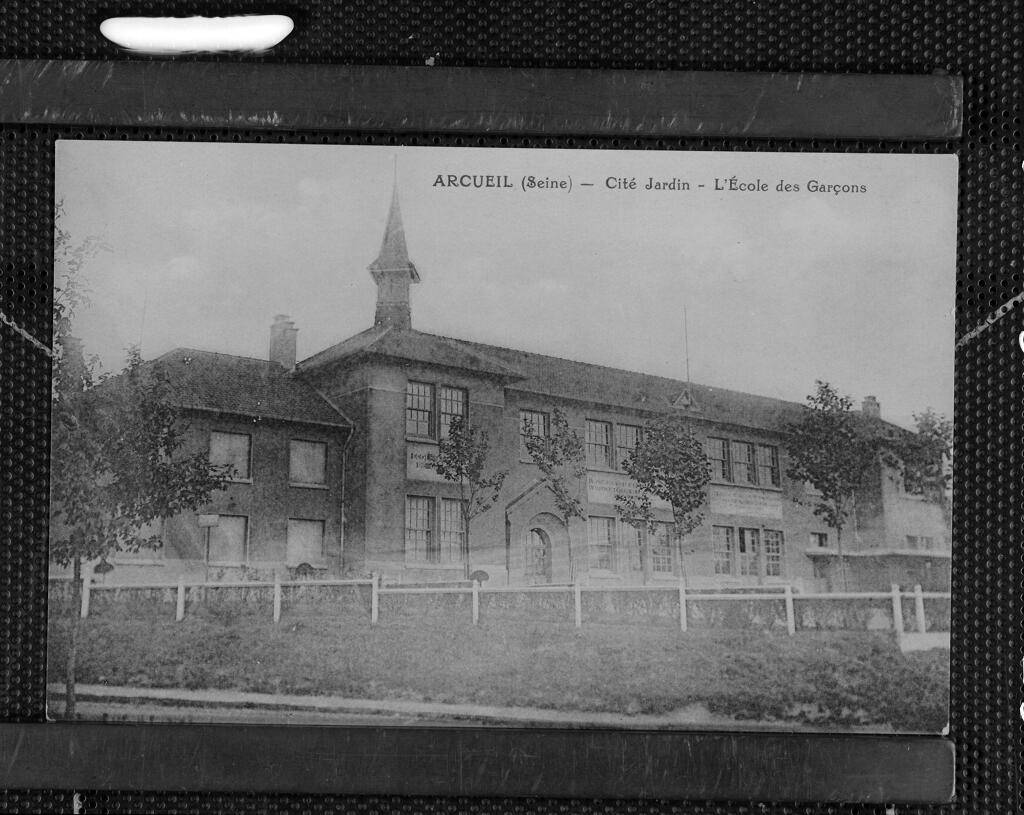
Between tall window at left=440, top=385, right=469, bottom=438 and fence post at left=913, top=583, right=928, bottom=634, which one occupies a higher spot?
tall window at left=440, top=385, right=469, bottom=438

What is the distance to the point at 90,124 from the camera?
3.53 ft

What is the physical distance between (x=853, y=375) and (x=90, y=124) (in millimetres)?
908

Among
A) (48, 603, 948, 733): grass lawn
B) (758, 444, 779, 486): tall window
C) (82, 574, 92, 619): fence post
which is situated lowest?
(48, 603, 948, 733): grass lawn

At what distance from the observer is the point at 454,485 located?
1.06 meters

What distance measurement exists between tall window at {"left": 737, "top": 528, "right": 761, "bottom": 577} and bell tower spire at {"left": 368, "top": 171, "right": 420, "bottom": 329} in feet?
1.45

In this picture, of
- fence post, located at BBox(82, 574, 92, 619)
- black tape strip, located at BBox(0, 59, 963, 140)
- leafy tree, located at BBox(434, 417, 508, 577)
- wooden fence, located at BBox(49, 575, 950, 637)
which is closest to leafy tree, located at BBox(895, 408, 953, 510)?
wooden fence, located at BBox(49, 575, 950, 637)

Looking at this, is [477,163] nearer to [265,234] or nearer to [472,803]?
[265,234]

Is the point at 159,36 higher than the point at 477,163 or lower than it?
higher

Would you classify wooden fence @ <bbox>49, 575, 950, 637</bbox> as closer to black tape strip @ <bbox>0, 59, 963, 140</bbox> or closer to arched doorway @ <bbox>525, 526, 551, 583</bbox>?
arched doorway @ <bbox>525, 526, 551, 583</bbox>

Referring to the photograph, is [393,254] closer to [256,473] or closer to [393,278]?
[393,278]

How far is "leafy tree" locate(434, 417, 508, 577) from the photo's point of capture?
3.48 ft

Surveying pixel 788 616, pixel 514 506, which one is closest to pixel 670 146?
pixel 514 506

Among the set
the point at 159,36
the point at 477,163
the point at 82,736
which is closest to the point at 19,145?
the point at 159,36

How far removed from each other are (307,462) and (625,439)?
36cm
